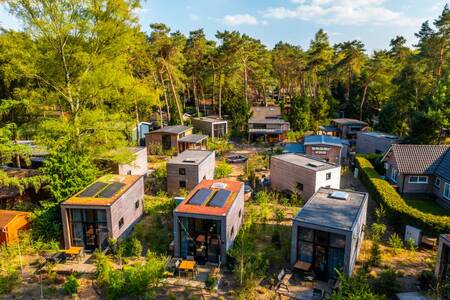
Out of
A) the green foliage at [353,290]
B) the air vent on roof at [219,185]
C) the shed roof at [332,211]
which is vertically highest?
the air vent on roof at [219,185]

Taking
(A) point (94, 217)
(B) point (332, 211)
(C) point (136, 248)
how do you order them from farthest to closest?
(A) point (94, 217), (C) point (136, 248), (B) point (332, 211)

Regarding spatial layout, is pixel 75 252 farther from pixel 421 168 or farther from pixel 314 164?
pixel 421 168

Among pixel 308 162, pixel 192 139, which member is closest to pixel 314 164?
pixel 308 162

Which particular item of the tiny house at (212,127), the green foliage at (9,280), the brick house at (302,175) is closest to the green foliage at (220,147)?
the tiny house at (212,127)

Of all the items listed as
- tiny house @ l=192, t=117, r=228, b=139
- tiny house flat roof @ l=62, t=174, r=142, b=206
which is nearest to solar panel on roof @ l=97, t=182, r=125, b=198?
tiny house flat roof @ l=62, t=174, r=142, b=206

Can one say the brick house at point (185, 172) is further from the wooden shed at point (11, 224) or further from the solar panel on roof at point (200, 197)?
the wooden shed at point (11, 224)
